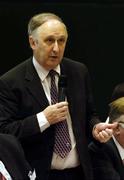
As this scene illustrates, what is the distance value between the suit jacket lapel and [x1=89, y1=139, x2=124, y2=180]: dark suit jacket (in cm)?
35

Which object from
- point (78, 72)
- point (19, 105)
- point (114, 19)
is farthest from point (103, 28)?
point (19, 105)

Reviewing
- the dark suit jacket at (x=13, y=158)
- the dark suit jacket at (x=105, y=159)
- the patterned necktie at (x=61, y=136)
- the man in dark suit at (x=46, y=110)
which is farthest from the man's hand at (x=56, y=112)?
the dark suit jacket at (x=105, y=159)

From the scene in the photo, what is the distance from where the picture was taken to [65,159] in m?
2.01

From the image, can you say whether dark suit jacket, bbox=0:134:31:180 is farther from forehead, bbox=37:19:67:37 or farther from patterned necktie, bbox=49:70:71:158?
forehead, bbox=37:19:67:37

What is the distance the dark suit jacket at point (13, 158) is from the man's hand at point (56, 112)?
216 millimetres

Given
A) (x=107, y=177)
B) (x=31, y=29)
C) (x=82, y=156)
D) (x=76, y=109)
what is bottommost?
(x=107, y=177)

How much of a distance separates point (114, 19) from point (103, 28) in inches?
4.1

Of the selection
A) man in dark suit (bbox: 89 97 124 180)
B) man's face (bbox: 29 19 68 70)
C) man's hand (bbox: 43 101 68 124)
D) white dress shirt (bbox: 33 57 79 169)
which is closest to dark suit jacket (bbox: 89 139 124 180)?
man in dark suit (bbox: 89 97 124 180)

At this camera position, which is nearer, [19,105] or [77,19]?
[19,105]

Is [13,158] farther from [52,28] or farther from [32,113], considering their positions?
[52,28]

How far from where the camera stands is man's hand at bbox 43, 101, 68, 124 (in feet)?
6.13

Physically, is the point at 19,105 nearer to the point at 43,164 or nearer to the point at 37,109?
the point at 37,109

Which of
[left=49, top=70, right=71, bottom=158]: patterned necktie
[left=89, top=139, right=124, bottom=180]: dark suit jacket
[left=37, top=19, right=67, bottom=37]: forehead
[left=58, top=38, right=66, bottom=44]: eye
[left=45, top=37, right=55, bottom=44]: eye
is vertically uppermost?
[left=37, top=19, right=67, bottom=37]: forehead

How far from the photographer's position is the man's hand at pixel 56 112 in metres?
1.87
